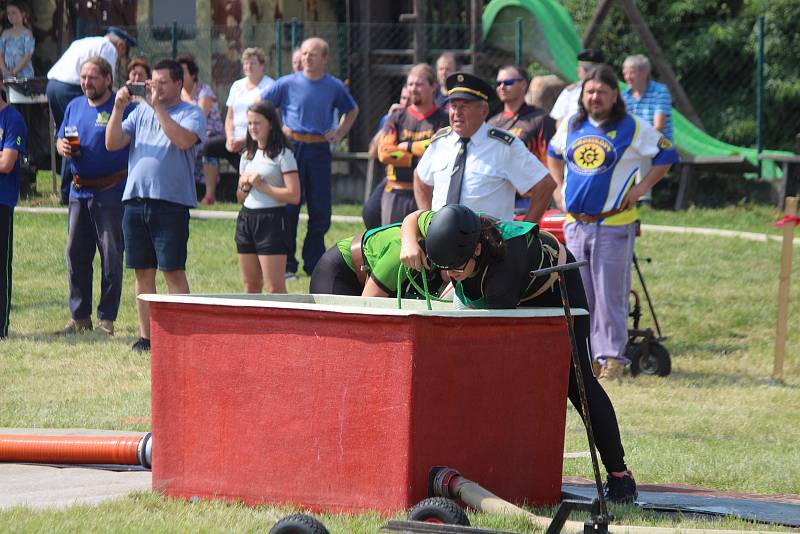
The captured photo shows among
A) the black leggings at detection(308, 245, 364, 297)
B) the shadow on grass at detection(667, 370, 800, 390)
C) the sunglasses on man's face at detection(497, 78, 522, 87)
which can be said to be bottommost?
the shadow on grass at detection(667, 370, 800, 390)

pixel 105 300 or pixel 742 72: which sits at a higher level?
pixel 742 72

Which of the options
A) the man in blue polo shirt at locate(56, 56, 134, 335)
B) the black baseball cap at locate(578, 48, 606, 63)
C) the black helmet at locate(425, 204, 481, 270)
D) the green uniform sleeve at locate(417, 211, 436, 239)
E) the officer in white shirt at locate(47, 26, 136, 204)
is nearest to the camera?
the black helmet at locate(425, 204, 481, 270)

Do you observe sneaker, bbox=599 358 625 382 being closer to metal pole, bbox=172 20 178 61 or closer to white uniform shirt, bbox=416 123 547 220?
white uniform shirt, bbox=416 123 547 220

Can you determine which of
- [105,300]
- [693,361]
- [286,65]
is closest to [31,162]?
[286,65]

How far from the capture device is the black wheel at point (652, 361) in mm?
10797

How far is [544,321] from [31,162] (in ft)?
46.1

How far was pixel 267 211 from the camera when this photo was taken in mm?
11109

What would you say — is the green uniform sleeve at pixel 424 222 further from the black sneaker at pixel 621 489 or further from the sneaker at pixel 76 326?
the sneaker at pixel 76 326

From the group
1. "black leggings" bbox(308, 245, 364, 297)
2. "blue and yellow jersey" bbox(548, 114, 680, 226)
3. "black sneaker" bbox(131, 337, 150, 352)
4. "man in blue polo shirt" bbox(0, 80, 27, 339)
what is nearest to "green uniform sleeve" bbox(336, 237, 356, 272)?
"black leggings" bbox(308, 245, 364, 297)

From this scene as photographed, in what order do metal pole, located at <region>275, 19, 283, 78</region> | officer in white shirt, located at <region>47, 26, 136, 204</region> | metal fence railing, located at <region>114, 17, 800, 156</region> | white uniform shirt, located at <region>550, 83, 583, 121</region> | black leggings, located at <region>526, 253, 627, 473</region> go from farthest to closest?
1. metal fence railing, located at <region>114, 17, 800, 156</region>
2. metal pole, located at <region>275, 19, 283, 78</region>
3. officer in white shirt, located at <region>47, 26, 136, 204</region>
4. white uniform shirt, located at <region>550, 83, 583, 121</region>
5. black leggings, located at <region>526, 253, 627, 473</region>

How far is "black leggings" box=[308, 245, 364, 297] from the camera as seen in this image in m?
7.62

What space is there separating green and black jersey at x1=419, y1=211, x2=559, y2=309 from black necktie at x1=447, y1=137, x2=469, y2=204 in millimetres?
2760

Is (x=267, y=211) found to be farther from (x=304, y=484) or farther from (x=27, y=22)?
(x=27, y=22)

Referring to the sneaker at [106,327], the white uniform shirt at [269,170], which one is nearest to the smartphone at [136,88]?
the white uniform shirt at [269,170]
